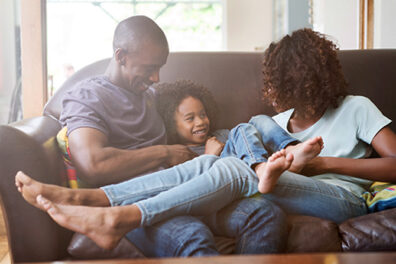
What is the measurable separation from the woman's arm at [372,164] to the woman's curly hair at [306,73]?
135 millimetres

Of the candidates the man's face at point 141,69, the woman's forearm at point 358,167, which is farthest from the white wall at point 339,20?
the man's face at point 141,69

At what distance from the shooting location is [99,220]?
676 mm

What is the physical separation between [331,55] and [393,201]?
15.4 inches

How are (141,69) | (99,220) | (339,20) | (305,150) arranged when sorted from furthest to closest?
1. (339,20)
2. (141,69)
3. (305,150)
4. (99,220)

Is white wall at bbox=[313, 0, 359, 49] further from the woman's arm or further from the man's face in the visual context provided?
the man's face

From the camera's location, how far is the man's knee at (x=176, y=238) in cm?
68

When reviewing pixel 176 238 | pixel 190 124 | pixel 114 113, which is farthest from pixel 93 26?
pixel 176 238

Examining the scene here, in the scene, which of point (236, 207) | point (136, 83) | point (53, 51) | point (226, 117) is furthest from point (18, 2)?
point (236, 207)

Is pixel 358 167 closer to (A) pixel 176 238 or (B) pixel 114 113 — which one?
(A) pixel 176 238

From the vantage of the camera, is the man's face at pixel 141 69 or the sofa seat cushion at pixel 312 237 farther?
the man's face at pixel 141 69

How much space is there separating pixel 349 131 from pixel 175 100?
452mm

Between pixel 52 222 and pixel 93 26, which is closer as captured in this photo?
pixel 52 222

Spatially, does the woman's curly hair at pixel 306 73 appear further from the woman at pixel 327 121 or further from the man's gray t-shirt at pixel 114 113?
the man's gray t-shirt at pixel 114 113

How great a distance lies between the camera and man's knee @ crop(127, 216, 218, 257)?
68cm
